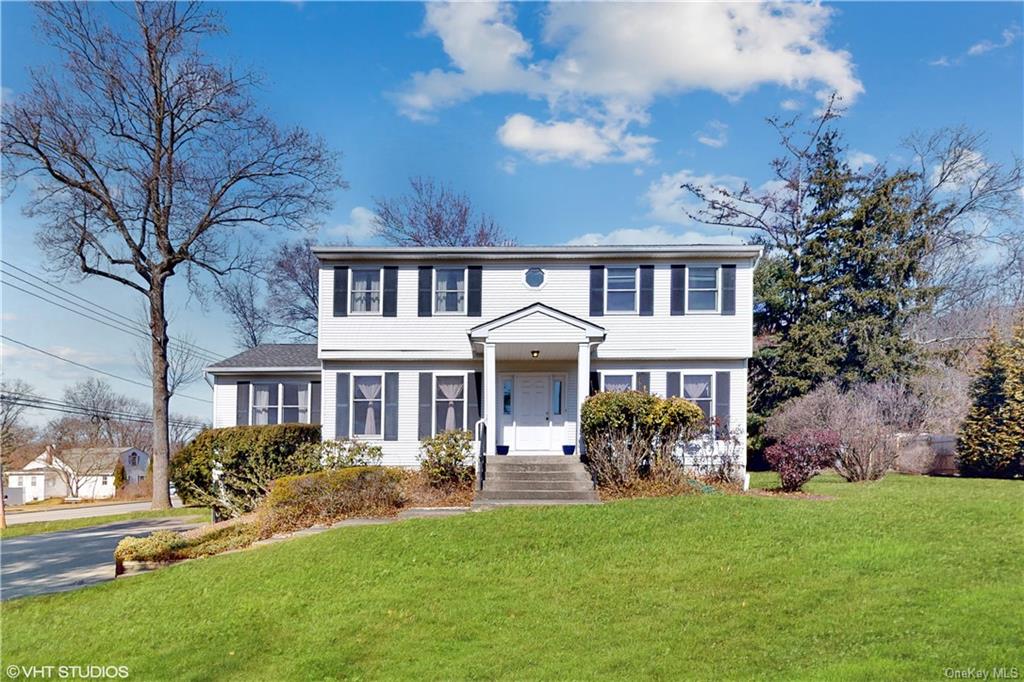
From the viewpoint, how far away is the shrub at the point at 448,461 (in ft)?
50.2

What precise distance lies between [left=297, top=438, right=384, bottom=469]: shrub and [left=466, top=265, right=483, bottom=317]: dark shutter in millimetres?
3925

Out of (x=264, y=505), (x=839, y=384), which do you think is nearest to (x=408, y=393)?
(x=264, y=505)

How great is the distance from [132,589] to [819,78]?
28250 mm

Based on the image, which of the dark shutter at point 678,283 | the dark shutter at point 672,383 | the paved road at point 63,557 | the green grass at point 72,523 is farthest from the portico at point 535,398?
the green grass at point 72,523

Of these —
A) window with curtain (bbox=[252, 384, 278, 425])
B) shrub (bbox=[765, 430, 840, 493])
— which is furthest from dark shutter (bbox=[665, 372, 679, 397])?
window with curtain (bbox=[252, 384, 278, 425])

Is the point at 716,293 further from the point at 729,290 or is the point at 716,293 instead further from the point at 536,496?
the point at 536,496

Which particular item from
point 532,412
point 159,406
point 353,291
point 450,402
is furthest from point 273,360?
point 532,412

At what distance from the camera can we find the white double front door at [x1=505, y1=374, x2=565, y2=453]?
1762 cm

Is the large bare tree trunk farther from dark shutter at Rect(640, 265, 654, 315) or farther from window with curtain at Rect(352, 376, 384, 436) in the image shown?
dark shutter at Rect(640, 265, 654, 315)

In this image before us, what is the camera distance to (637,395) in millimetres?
14516

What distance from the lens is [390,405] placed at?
57.7 ft

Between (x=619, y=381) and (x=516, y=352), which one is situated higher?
(x=516, y=352)

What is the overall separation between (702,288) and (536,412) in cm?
494

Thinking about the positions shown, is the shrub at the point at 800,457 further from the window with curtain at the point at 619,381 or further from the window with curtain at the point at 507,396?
the window with curtain at the point at 507,396
